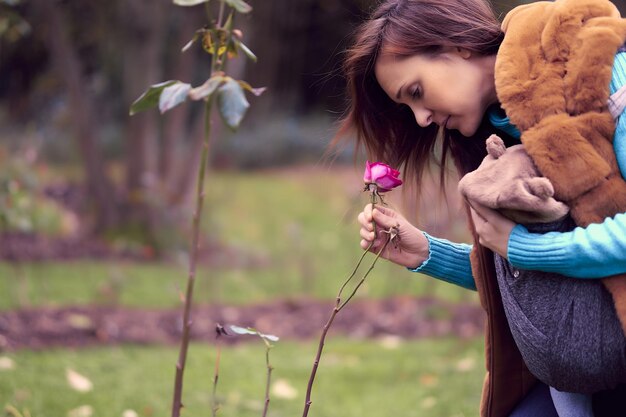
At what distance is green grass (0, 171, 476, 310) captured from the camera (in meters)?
5.48

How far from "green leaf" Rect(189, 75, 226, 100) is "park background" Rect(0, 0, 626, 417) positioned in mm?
737

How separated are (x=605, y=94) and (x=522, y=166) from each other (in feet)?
0.67

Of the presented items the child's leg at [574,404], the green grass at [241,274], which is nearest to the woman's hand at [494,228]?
the child's leg at [574,404]

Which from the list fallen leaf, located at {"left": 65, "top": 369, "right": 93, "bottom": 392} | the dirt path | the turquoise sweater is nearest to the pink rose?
the turquoise sweater

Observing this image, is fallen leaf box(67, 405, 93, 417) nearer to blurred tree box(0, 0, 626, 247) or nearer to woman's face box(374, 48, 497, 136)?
blurred tree box(0, 0, 626, 247)

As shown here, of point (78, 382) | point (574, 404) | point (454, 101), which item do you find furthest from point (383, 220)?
point (78, 382)

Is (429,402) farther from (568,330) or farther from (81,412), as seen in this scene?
(568,330)

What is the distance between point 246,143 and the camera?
46.2 ft

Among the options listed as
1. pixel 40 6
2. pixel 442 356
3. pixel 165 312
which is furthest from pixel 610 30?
pixel 40 6

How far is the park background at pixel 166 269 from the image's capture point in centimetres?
358

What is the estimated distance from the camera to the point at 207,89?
1.54 meters

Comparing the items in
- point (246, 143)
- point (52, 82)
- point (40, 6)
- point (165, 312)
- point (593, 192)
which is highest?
point (593, 192)

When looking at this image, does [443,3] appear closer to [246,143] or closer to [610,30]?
[610,30]

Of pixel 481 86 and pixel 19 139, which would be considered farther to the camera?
pixel 19 139
